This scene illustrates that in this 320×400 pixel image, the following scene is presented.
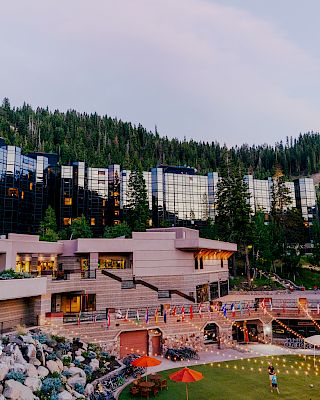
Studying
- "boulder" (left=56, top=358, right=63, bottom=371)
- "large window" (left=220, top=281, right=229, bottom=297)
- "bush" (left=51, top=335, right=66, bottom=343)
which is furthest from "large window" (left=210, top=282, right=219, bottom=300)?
"boulder" (left=56, top=358, right=63, bottom=371)

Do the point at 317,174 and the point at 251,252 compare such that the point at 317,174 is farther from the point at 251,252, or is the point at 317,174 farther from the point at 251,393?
the point at 251,393

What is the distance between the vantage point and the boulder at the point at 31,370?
57.1 ft

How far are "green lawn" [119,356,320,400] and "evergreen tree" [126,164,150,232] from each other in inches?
1702

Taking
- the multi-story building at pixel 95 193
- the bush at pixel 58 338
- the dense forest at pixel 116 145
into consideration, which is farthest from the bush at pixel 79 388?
the dense forest at pixel 116 145

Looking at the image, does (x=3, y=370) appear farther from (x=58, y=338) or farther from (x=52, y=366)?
(x=58, y=338)

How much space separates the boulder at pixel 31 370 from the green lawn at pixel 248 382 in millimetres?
4906

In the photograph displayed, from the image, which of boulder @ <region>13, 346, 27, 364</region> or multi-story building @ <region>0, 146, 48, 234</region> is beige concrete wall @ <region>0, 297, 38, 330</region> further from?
multi-story building @ <region>0, 146, 48, 234</region>

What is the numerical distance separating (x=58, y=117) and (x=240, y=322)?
12961 centimetres

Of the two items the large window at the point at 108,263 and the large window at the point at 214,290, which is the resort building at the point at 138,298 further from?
the large window at the point at 214,290

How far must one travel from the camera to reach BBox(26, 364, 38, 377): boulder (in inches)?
685

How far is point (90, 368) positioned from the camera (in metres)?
21.5

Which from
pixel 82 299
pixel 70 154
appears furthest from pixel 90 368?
pixel 70 154

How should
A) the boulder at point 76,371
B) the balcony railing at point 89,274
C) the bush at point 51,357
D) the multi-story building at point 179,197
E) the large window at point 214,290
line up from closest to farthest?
1. the boulder at point 76,371
2. the bush at point 51,357
3. the balcony railing at point 89,274
4. the large window at point 214,290
5. the multi-story building at point 179,197

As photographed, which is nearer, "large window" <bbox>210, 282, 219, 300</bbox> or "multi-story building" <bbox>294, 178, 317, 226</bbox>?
"large window" <bbox>210, 282, 219, 300</bbox>
